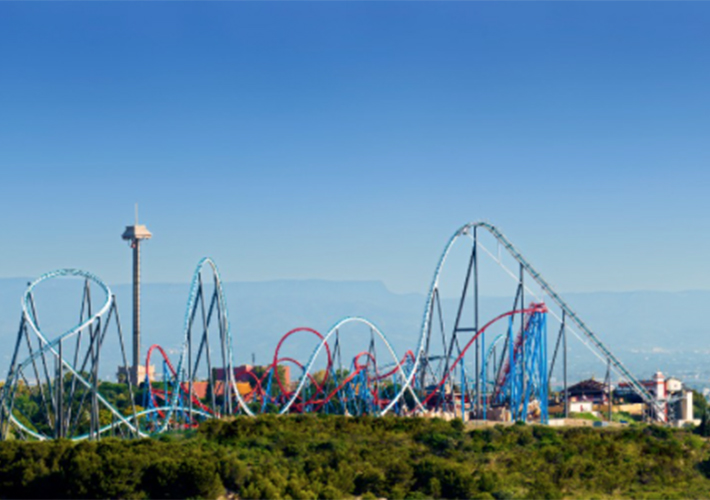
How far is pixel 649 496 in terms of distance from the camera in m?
35.2

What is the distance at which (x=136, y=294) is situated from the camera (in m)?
97.4

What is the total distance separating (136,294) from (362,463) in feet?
212

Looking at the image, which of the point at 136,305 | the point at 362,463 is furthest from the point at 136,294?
the point at 362,463

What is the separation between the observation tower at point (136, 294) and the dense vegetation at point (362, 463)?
2137 inches

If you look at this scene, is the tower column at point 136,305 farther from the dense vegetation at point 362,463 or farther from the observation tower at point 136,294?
the dense vegetation at point 362,463

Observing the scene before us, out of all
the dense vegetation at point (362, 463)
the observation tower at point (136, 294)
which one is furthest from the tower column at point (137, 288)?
the dense vegetation at point (362, 463)

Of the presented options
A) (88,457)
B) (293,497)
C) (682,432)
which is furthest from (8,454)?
(682,432)

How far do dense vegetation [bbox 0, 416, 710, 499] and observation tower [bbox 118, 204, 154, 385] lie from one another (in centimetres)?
5427

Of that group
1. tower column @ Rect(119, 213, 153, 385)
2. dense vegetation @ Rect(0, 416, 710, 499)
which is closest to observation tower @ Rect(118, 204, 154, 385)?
tower column @ Rect(119, 213, 153, 385)

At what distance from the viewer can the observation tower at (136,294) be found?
9569cm

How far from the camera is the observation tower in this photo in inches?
3767

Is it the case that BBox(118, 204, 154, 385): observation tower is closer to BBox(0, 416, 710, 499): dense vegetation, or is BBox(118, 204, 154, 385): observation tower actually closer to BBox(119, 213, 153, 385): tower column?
BBox(119, 213, 153, 385): tower column

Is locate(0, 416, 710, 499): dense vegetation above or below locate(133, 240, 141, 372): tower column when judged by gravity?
below

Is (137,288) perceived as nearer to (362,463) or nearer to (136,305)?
(136,305)
